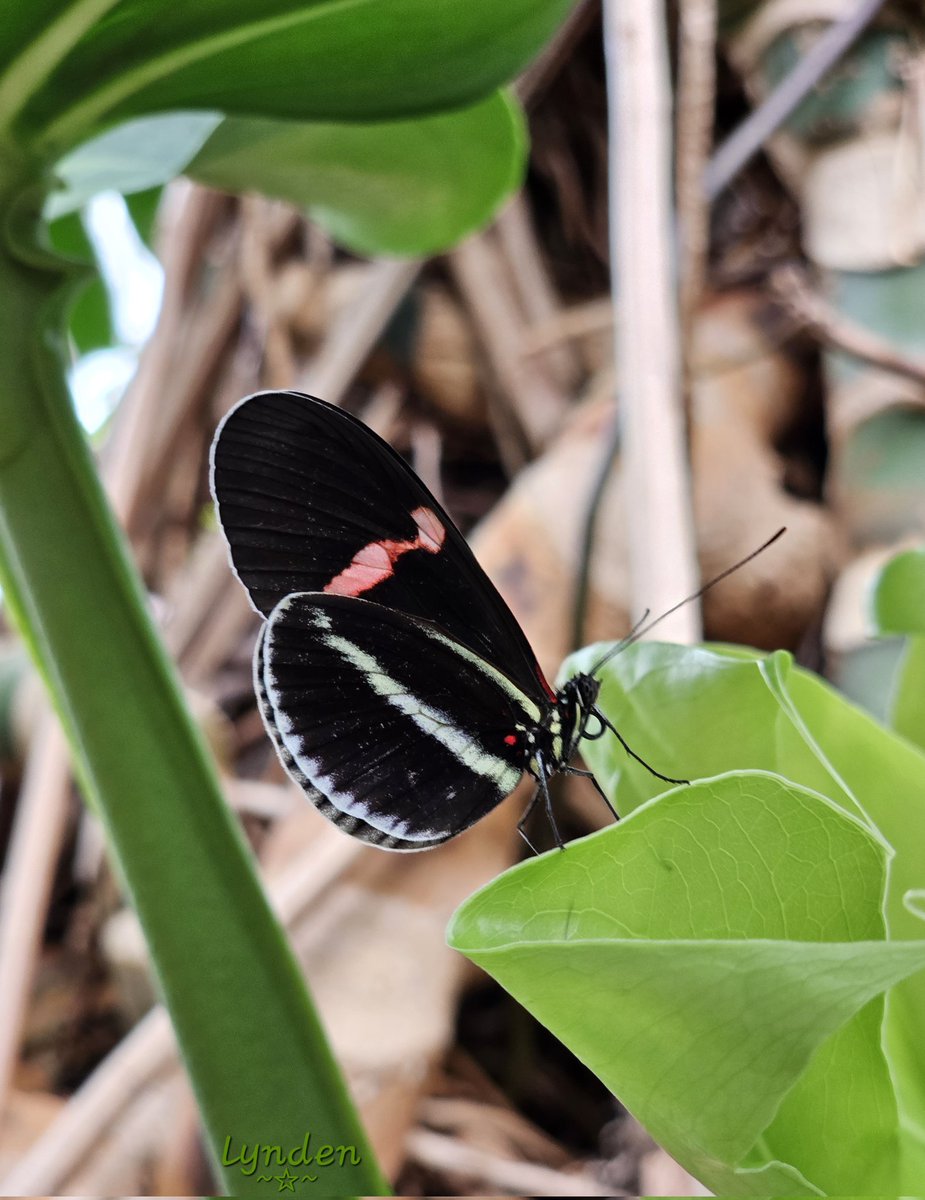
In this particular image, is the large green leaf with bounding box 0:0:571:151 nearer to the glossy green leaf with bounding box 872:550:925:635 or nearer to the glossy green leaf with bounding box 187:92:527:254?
the glossy green leaf with bounding box 187:92:527:254

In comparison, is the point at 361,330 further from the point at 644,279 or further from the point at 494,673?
the point at 494,673

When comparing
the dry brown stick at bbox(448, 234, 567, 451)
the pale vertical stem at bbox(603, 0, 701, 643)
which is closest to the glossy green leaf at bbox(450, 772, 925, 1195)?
the pale vertical stem at bbox(603, 0, 701, 643)

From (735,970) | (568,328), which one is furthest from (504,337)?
(735,970)

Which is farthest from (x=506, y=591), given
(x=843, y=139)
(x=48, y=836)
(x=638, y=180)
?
(x=843, y=139)

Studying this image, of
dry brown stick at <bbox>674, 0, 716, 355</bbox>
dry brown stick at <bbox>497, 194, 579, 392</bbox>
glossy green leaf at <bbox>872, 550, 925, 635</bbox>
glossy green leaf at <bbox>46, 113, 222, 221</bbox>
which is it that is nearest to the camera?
glossy green leaf at <bbox>872, 550, 925, 635</bbox>

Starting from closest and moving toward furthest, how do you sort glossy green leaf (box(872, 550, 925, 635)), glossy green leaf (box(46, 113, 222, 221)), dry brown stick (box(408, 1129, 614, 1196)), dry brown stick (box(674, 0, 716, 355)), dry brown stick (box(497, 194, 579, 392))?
glossy green leaf (box(872, 550, 925, 635)) < glossy green leaf (box(46, 113, 222, 221)) < dry brown stick (box(408, 1129, 614, 1196)) < dry brown stick (box(674, 0, 716, 355)) < dry brown stick (box(497, 194, 579, 392))

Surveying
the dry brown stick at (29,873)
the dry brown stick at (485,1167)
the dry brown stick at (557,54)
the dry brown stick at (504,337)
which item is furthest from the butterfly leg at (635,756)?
the dry brown stick at (557,54)

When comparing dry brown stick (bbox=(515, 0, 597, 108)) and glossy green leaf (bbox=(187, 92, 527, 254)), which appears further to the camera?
dry brown stick (bbox=(515, 0, 597, 108))
